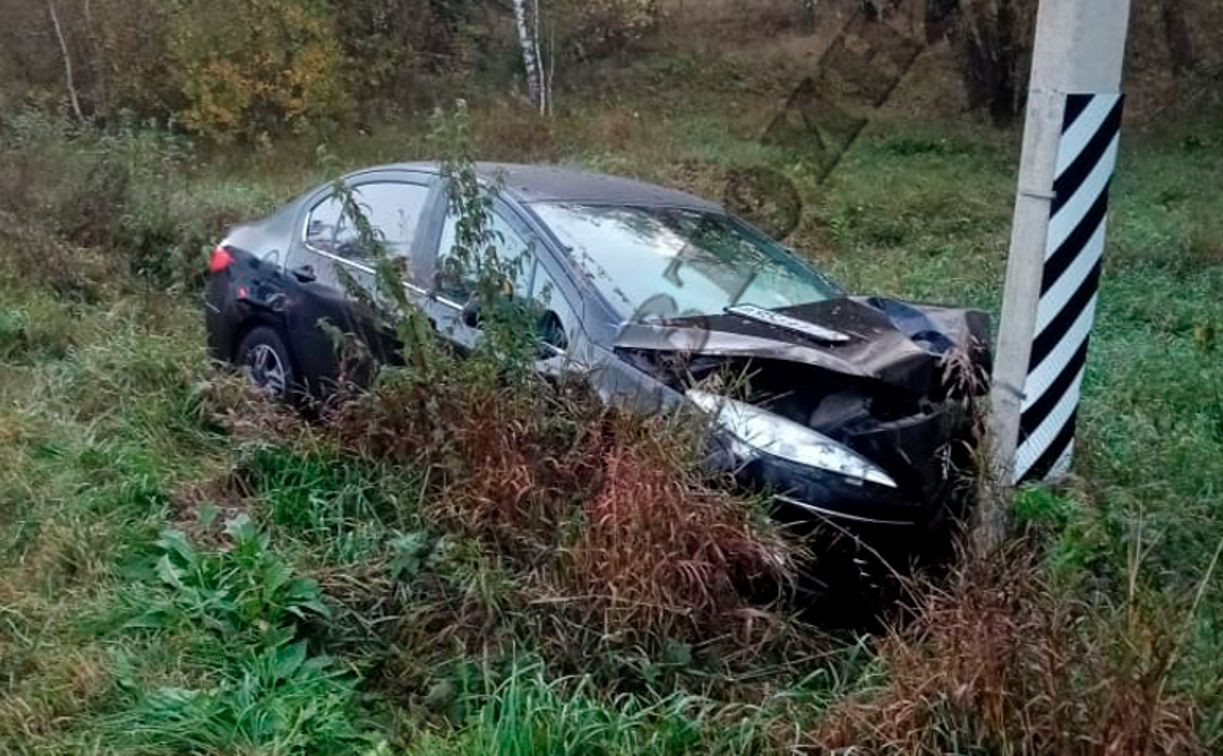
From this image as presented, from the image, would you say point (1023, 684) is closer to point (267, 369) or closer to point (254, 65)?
point (267, 369)

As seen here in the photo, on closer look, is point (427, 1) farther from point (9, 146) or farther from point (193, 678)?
point (193, 678)

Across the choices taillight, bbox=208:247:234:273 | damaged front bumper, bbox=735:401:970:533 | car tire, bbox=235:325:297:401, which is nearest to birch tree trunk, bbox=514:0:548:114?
taillight, bbox=208:247:234:273

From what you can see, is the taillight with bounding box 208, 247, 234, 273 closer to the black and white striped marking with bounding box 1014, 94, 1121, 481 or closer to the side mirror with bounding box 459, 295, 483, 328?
the side mirror with bounding box 459, 295, 483, 328

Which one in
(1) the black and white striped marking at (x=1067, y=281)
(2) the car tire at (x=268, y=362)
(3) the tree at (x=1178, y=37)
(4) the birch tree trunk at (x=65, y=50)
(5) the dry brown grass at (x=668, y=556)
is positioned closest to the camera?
(5) the dry brown grass at (x=668, y=556)

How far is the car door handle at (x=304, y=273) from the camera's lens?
20.7ft

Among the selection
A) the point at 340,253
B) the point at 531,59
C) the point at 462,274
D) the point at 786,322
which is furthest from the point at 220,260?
the point at 531,59

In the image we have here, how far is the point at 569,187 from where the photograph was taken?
6.01 m

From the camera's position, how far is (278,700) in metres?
3.65

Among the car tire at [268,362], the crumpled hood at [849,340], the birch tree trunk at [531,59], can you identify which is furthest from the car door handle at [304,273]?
the birch tree trunk at [531,59]

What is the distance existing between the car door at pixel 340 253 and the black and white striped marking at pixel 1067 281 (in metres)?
2.63

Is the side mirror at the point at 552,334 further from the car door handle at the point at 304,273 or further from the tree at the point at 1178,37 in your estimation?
the tree at the point at 1178,37

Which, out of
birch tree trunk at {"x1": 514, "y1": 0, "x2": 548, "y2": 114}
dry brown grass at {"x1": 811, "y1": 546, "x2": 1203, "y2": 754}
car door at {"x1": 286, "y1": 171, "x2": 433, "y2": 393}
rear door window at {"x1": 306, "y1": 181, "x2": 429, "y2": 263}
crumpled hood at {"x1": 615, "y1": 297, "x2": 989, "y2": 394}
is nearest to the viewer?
dry brown grass at {"x1": 811, "y1": 546, "x2": 1203, "y2": 754}

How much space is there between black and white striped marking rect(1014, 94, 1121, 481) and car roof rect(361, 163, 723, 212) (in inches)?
84.9

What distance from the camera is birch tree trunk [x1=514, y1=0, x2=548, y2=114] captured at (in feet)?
71.2
